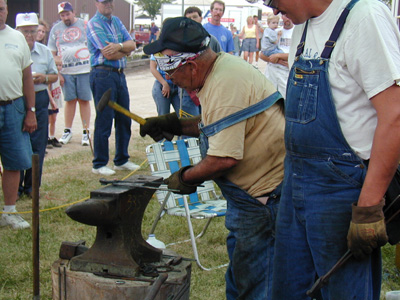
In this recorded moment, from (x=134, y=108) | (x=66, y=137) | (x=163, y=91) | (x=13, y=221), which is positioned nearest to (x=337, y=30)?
(x=13, y=221)

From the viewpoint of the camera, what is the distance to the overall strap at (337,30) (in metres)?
2.12

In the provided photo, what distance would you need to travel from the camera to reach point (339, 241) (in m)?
2.23

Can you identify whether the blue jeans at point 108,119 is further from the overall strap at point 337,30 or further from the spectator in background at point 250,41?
the spectator in background at point 250,41

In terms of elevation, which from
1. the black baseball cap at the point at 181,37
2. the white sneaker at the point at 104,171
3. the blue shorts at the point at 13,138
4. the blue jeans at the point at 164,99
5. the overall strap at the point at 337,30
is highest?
the overall strap at the point at 337,30

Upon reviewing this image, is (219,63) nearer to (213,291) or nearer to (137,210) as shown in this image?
(137,210)

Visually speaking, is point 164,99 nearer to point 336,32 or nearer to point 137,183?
point 137,183

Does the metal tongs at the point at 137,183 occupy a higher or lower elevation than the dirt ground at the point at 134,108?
Answer: higher

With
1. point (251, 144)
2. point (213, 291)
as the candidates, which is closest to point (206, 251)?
point (213, 291)

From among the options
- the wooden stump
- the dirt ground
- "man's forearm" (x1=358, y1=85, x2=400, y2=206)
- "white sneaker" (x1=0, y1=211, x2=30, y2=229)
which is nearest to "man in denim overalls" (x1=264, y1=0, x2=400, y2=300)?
"man's forearm" (x1=358, y1=85, x2=400, y2=206)

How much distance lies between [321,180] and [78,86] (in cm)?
738

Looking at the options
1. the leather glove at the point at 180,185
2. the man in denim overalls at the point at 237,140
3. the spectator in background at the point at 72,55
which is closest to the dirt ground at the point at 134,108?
the spectator in background at the point at 72,55

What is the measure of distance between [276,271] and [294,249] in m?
0.17

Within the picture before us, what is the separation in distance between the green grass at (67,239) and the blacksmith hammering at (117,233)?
114cm

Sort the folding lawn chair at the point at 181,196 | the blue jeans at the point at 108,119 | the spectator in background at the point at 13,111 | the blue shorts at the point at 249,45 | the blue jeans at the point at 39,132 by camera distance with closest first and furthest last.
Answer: the folding lawn chair at the point at 181,196 < the spectator in background at the point at 13,111 < the blue jeans at the point at 39,132 < the blue jeans at the point at 108,119 < the blue shorts at the point at 249,45
